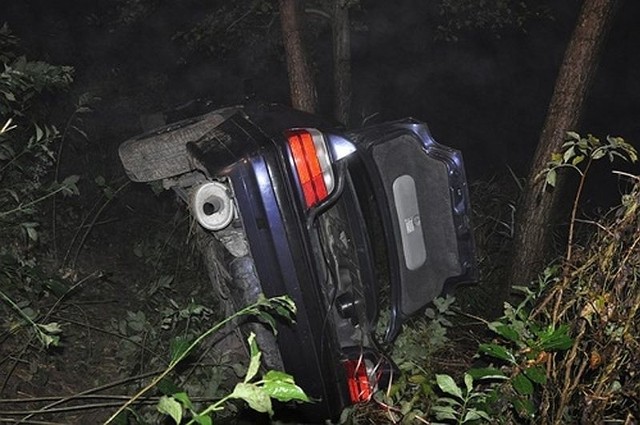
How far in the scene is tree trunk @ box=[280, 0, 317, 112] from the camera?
219 inches

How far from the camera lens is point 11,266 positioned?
12.1ft

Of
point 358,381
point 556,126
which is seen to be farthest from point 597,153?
point 556,126

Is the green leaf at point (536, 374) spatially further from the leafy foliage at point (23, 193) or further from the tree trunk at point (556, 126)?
the tree trunk at point (556, 126)

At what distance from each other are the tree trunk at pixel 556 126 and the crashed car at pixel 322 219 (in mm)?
461

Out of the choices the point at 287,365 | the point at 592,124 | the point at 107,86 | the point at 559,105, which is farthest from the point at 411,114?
the point at 287,365

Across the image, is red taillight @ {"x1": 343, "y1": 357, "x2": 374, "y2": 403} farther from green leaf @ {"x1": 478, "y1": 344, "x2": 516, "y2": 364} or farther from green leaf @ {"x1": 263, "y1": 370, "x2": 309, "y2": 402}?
green leaf @ {"x1": 263, "y1": 370, "x2": 309, "y2": 402}

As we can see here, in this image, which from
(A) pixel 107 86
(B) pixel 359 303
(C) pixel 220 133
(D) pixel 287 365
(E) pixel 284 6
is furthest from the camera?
(A) pixel 107 86

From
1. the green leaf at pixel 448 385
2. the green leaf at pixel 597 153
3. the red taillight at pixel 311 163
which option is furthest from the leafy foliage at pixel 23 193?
the green leaf at pixel 597 153

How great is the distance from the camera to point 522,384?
1.79 metres

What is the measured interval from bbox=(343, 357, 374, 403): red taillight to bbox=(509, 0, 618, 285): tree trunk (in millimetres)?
1469

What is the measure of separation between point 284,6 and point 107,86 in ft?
18.3

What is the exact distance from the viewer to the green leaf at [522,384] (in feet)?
5.82

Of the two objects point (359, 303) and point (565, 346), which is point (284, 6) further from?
point (565, 346)

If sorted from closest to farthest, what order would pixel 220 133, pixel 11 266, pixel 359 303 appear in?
pixel 220 133, pixel 359 303, pixel 11 266
